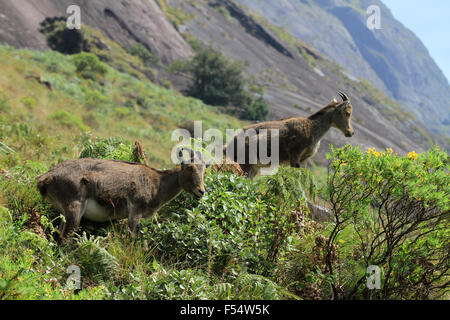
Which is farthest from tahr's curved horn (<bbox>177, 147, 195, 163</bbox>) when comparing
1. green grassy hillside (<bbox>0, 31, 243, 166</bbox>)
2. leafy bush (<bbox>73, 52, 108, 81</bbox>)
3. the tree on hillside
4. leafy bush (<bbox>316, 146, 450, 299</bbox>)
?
the tree on hillside

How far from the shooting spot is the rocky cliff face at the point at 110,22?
4956 centimetres

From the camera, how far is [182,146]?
788cm

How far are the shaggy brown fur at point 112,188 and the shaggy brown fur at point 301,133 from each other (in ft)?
11.1

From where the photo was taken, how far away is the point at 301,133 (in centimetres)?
1079

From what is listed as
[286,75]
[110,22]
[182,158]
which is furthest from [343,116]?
[286,75]

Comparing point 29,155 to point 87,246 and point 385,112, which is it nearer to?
point 87,246

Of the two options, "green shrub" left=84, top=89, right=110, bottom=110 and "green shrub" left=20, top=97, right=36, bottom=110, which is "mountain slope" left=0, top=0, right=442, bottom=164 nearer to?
"green shrub" left=84, top=89, right=110, bottom=110

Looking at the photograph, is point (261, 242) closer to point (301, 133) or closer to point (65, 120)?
point (301, 133)

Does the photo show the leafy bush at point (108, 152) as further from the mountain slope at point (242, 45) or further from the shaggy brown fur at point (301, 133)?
the mountain slope at point (242, 45)

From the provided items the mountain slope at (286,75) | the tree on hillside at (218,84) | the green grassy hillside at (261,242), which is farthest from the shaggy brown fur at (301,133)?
the tree on hillside at (218,84)

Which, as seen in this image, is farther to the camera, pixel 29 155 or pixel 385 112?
pixel 385 112

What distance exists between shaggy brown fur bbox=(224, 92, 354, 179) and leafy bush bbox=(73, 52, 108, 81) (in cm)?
3311

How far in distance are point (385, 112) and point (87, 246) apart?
388ft
